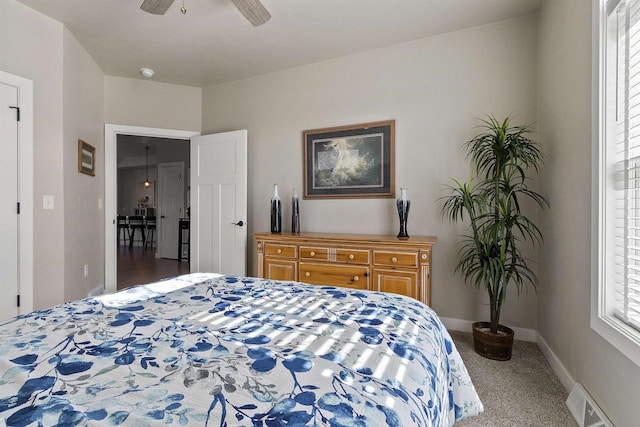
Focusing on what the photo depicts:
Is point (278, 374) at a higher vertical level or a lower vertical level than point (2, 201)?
lower

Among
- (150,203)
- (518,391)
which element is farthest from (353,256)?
(150,203)

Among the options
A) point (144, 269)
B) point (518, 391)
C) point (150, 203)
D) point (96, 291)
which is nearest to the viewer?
point (518, 391)

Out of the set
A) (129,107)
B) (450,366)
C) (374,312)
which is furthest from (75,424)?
(129,107)

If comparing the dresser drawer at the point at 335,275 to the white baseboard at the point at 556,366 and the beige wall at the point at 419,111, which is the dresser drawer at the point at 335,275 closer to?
the beige wall at the point at 419,111

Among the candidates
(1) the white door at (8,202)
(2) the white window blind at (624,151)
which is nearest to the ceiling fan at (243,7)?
(1) the white door at (8,202)

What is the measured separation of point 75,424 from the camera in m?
0.55

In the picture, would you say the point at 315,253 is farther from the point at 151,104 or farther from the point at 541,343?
the point at 151,104

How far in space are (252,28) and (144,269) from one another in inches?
178

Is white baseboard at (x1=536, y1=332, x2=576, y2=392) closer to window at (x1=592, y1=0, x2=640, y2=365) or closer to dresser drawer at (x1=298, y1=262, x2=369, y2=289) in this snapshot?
window at (x1=592, y1=0, x2=640, y2=365)

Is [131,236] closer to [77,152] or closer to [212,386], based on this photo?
[77,152]

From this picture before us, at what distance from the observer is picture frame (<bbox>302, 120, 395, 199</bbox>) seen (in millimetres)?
3141

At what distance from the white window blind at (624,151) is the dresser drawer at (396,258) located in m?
1.22

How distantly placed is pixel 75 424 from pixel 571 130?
2.57 metres

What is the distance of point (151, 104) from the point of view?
158 inches
